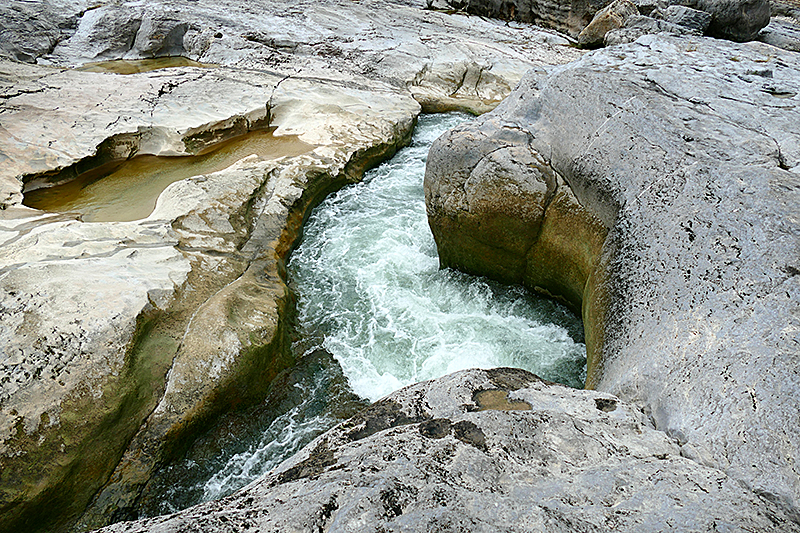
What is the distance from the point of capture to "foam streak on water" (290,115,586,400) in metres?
4.00

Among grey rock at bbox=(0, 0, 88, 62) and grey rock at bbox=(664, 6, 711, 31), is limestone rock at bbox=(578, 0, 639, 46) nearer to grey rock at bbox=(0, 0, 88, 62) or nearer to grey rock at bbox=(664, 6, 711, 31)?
grey rock at bbox=(664, 6, 711, 31)

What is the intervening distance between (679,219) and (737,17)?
9.01m

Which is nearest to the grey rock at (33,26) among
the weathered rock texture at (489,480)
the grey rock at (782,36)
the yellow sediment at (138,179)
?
the yellow sediment at (138,179)

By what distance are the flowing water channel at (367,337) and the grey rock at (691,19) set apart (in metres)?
7.70

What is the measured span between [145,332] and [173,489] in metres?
1.09

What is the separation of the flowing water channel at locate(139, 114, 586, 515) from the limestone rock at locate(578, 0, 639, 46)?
31.9 ft

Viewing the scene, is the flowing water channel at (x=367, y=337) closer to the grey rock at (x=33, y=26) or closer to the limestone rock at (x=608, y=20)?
the grey rock at (x=33, y=26)

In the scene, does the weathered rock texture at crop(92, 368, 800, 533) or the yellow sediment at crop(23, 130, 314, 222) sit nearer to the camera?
the weathered rock texture at crop(92, 368, 800, 533)

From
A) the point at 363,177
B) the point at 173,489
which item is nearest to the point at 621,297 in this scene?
the point at 173,489

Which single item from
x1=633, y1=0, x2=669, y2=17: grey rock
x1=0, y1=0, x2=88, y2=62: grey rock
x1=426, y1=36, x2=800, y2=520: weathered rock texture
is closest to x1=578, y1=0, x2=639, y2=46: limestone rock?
x1=633, y1=0, x2=669, y2=17: grey rock

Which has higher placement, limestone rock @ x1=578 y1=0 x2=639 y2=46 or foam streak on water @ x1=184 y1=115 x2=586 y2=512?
limestone rock @ x1=578 y1=0 x2=639 y2=46

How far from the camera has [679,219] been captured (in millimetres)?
2932

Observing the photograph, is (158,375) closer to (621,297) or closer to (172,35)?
(621,297)

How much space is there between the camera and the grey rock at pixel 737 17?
29.5 ft
